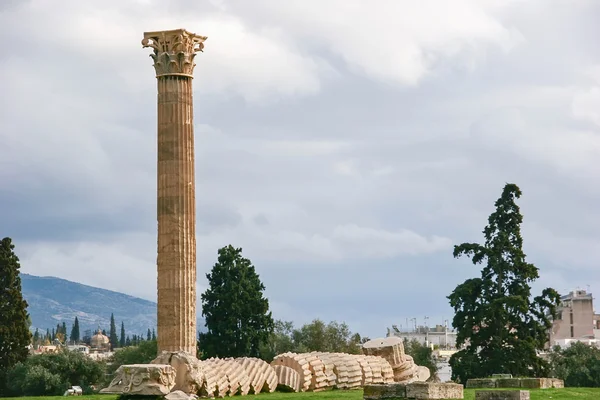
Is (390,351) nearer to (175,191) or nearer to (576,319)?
(175,191)

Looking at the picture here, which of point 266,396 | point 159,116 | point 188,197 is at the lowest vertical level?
point 266,396

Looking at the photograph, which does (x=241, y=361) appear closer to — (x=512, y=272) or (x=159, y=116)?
(x=159, y=116)

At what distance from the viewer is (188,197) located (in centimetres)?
2856

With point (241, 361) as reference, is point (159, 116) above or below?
above

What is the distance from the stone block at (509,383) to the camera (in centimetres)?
2788

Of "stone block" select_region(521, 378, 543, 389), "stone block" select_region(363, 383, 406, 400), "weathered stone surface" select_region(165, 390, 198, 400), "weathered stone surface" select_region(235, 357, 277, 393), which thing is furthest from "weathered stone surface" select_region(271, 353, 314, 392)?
"stone block" select_region(363, 383, 406, 400)

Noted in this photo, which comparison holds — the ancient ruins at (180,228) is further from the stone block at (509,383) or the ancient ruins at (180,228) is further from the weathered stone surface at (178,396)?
the stone block at (509,383)

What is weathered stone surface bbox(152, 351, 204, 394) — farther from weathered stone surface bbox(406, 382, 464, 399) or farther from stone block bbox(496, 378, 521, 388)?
stone block bbox(496, 378, 521, 388)

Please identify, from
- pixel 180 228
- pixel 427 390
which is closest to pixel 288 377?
pixel 180 228

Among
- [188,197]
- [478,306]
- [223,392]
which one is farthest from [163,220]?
[478,306]

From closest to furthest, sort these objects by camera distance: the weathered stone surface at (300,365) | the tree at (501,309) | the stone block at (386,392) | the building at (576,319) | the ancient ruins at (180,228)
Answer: the stone block at (386,392)
the ancient ruins at (180,228)
the weathered stone surface at (300,365)
the tree at (501,309)
the building at (576,319)

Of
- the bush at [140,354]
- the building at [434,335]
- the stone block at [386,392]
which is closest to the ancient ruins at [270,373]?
the stone block at [386,392]

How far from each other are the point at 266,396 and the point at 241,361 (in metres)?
3.31

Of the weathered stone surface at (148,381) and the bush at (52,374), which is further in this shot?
the bush at (52,374)
